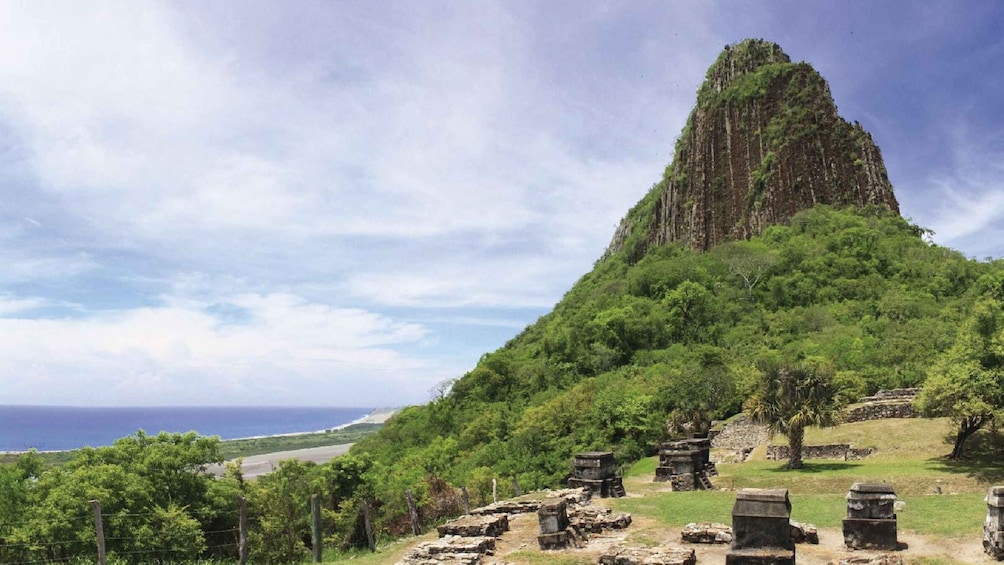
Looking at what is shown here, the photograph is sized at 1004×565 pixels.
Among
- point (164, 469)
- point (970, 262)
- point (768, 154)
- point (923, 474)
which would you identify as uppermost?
point (768, 154)

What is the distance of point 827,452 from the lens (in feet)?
92.3

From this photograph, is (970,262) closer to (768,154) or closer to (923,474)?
(768,154)

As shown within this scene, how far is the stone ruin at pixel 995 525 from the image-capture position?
1169cm

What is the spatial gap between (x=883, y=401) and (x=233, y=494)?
30028 mm

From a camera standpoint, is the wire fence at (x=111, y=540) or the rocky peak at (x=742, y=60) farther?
the rocky peak at (x=742, y=60)

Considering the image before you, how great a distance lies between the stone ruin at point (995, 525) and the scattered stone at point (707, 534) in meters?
4.57

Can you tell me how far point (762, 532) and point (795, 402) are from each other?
1478cm

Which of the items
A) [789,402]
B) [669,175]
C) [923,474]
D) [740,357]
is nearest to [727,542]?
[923,474]

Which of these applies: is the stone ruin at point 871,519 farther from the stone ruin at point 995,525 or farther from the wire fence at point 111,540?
the wire fence at point 111,540

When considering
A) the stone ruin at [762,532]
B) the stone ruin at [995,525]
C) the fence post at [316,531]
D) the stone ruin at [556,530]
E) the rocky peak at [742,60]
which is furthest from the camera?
the rocky peak at [742,60]

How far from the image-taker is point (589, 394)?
4934cm

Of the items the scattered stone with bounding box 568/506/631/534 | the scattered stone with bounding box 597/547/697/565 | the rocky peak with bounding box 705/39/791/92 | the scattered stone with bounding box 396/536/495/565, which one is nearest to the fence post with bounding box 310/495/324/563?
the scattered stone with bounding box 396/536/495/565

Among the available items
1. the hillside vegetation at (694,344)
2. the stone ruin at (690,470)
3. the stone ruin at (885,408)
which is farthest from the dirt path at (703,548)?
the stone ruin at (885,408)

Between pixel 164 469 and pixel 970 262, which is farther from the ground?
pixel 970 262
